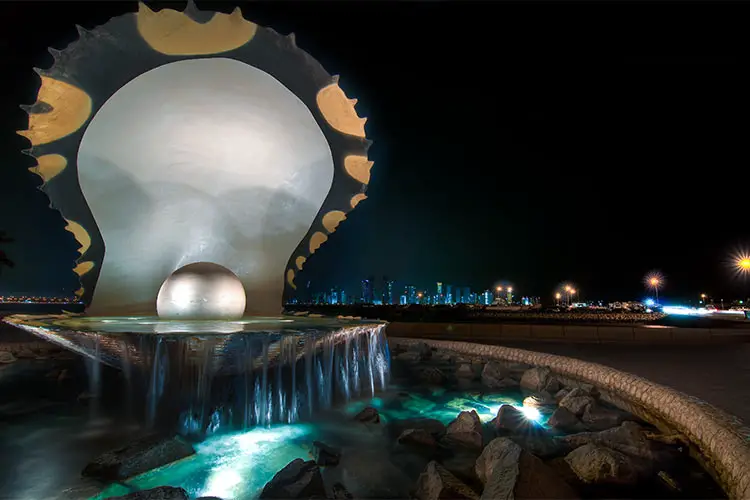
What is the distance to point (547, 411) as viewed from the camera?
6.43 meters

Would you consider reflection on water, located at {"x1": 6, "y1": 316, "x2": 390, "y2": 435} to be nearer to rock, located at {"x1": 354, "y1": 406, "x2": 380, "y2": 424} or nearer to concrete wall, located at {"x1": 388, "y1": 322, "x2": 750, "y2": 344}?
rock, located at {"x1": 354, "y1": 406, "x2": 380, "y2": 424}

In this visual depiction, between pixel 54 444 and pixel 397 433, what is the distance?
13.3ft

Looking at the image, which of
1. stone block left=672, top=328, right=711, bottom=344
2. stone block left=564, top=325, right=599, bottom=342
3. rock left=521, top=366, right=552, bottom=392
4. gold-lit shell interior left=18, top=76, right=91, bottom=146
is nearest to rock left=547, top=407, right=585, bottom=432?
rock left=521, top=366, right=552, bottom=392

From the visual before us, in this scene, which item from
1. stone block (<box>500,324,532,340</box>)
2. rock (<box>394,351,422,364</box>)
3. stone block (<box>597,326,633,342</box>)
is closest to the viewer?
rock (<box>394,351,422,364</box>)

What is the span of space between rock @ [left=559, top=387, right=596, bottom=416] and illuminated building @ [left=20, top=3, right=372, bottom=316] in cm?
579

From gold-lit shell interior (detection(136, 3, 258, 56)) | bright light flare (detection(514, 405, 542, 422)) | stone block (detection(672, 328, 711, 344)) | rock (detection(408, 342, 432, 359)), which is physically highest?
gold-lit shell interior (detection(136, 3, 258, 56))

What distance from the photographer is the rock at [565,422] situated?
549 cm

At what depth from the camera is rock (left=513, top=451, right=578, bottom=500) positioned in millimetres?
3189

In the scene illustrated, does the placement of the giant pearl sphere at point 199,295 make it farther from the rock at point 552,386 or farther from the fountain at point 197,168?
the rock at point 552,386

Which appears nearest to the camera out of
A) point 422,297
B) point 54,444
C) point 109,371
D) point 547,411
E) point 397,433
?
point 54,444

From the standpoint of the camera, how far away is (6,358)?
10.1 metres

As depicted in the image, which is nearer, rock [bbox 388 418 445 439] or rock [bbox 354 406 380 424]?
rock [bbox 388 418 445 439]

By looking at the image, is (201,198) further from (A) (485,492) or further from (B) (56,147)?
(A) (485,492)

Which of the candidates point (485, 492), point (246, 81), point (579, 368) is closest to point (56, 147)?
point (246, 81)
